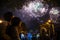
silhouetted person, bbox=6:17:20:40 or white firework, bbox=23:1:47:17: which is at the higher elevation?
white firework, bbox=23:1:47:17

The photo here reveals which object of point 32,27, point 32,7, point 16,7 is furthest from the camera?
point 32,7

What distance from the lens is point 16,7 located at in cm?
225

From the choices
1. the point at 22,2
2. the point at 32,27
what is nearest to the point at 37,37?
the point at 32,27

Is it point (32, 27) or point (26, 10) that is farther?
point (26, 10)

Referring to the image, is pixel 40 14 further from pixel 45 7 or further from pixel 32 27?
pixel 32 27

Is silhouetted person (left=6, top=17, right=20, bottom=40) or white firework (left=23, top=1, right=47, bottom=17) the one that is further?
white firework (left=23, top=1, right=47, bottom=17)

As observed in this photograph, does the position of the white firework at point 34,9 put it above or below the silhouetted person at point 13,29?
above

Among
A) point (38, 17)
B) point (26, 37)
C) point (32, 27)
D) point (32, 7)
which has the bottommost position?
point (26, 37)

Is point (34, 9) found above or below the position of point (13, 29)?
above

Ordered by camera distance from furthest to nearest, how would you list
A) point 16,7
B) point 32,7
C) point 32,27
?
point 32,7 → point 16,7 → point 32,27

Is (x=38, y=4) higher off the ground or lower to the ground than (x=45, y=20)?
higher

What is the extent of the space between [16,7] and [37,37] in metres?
0.54

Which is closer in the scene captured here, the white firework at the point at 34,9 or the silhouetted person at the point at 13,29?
the silhouetted person at the point at 13,29

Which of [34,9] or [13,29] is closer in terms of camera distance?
[13,29]
